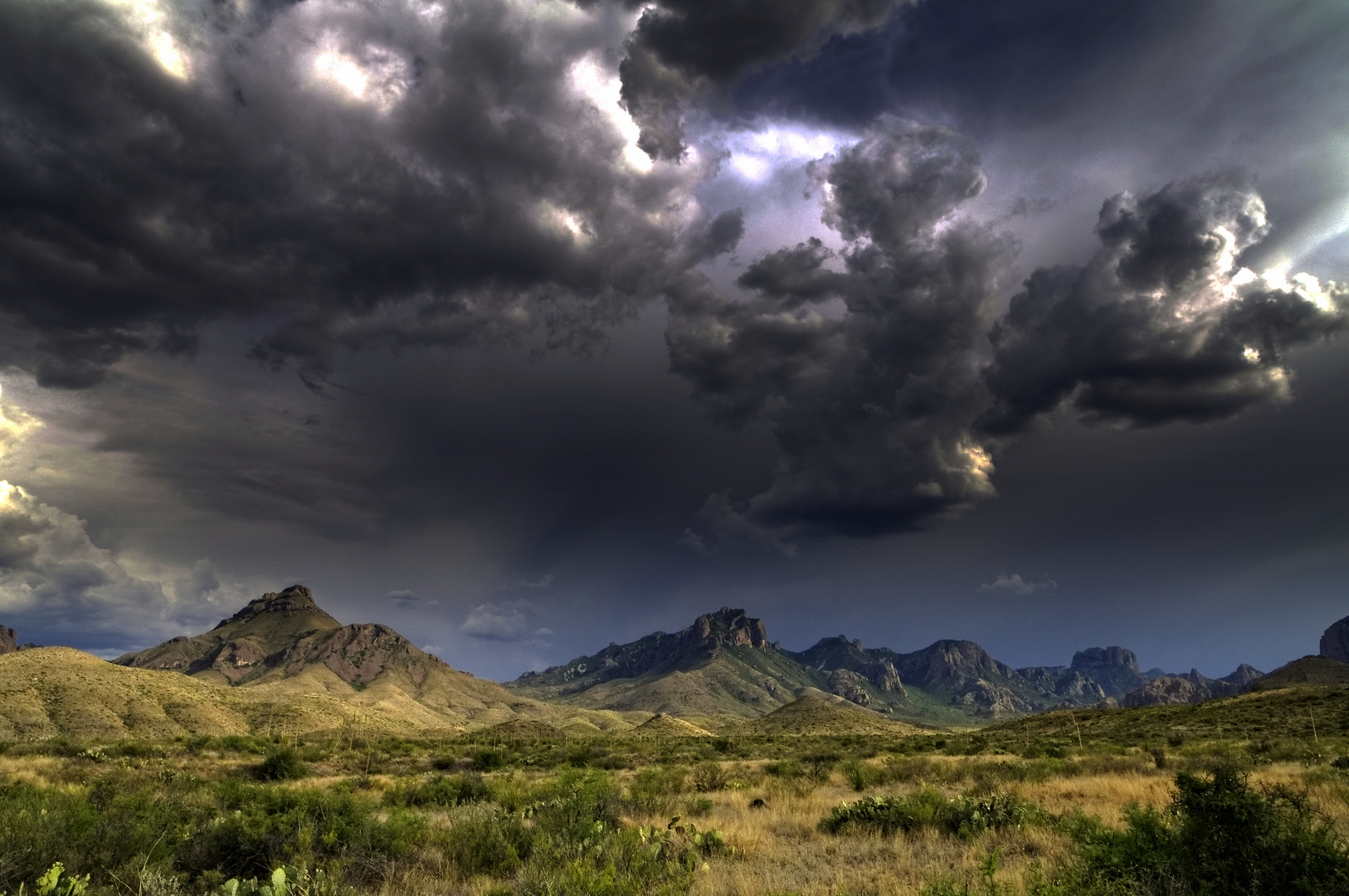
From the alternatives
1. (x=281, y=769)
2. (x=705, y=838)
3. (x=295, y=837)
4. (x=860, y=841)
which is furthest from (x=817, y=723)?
(x=295, y=837)

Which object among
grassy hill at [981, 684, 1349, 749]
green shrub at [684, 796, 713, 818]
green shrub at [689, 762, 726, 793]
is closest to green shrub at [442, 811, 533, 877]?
green shrub at [684, 796, 713, 818]

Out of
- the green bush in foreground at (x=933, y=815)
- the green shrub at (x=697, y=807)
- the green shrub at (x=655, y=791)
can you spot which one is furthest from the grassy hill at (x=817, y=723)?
the green bush in foreground at (x=933, y=815)

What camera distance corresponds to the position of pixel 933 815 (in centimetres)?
1412

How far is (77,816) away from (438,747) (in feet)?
178

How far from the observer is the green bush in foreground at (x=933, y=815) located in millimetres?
13453

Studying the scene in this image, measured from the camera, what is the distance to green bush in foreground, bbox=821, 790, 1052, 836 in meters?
13.5

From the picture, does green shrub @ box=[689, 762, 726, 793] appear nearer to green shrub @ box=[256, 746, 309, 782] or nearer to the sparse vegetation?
the sparse vegetation

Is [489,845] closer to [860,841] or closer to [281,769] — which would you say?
[860,841]

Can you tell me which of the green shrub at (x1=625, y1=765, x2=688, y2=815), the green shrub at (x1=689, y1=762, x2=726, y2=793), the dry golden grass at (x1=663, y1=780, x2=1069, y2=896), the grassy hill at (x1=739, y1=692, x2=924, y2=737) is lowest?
the grassy hill at (x1=739, y1=692, x2=924, y2=737)

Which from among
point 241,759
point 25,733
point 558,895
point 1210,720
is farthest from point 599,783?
point 25,733

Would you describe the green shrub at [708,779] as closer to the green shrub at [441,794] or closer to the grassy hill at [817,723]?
the green shrub at [441,794]

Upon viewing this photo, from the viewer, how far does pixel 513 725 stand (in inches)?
4717

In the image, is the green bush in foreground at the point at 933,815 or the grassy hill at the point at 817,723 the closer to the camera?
the green bush in foreground at the point at 933,815

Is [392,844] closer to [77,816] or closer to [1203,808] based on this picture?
[77,816]
